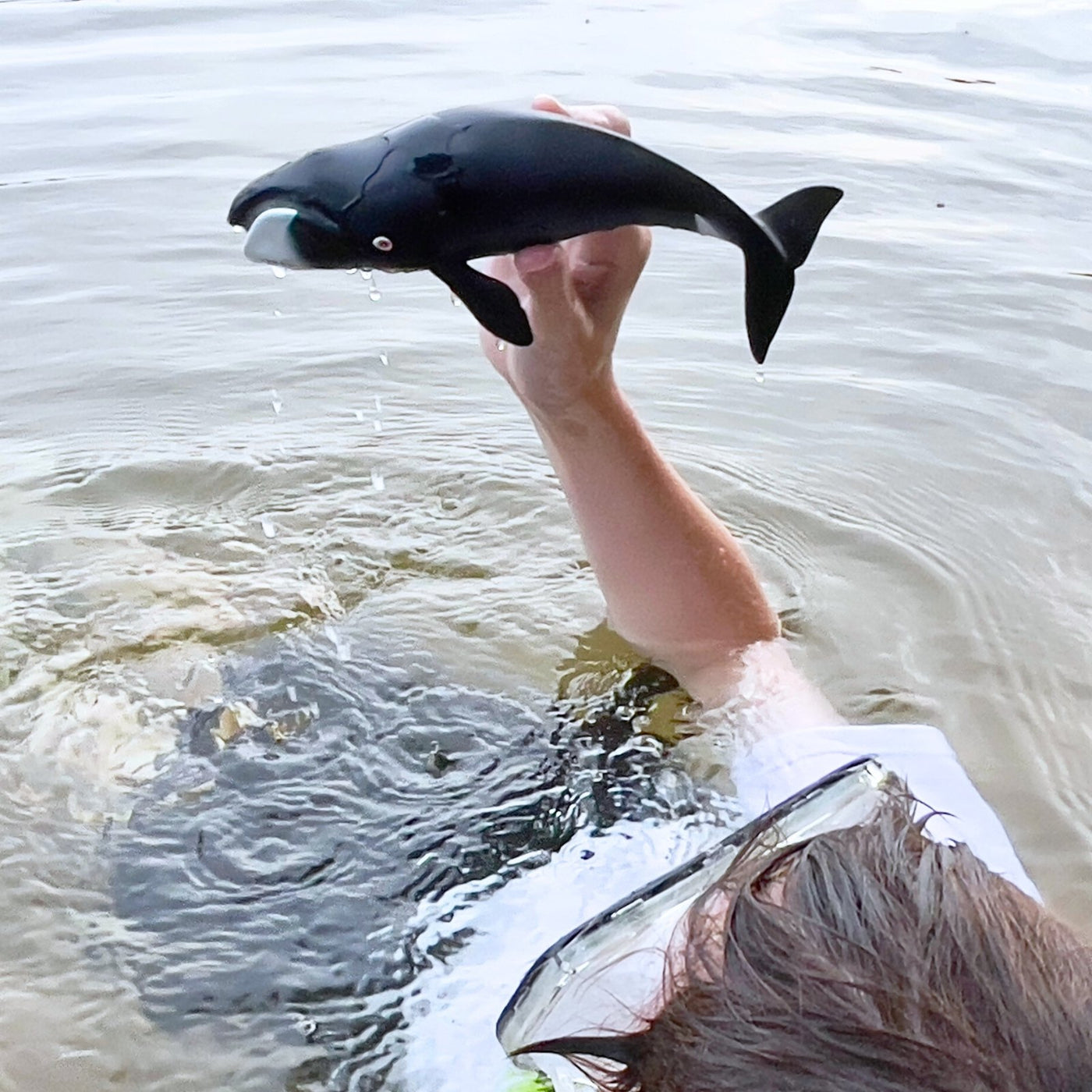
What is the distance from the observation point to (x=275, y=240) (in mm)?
1604

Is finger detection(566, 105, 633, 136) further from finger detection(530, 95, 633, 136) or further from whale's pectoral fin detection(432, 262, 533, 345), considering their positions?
whale's pectoral fin detection(432, 262, 533, 345)

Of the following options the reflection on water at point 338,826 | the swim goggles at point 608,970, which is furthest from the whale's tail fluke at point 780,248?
the swim goggles at point 608,970

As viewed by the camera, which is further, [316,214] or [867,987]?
[316,214]

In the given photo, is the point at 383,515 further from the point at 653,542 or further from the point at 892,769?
the point at 892,769

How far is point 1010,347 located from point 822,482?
3.11ft

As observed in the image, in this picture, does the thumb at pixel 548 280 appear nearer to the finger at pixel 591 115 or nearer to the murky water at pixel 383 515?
the finger at pixel 591 115

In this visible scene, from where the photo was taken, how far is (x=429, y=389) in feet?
11.4

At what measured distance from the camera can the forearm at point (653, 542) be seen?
210cm

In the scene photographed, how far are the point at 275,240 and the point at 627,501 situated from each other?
72 centimetres

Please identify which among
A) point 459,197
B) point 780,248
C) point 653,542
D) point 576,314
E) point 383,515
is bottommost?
point 383,515

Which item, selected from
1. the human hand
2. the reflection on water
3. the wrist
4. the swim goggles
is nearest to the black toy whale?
the human hand

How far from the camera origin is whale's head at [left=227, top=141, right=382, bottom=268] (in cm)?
159

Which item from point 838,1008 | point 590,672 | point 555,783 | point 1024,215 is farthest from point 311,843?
point 1024,215

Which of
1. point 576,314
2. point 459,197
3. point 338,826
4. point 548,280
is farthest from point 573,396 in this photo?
point 338,826
